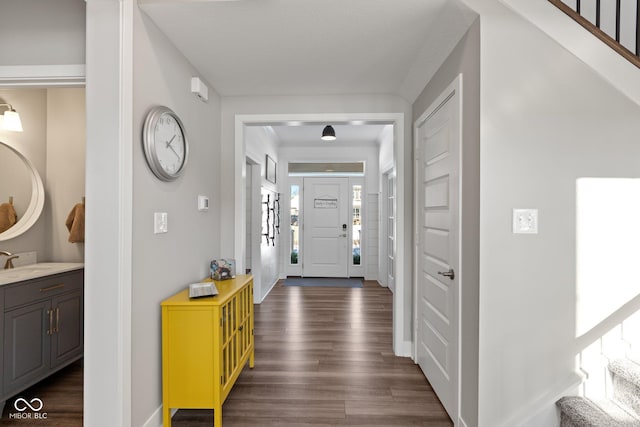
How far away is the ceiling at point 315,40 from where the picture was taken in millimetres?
1894

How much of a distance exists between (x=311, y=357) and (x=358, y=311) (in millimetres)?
1585

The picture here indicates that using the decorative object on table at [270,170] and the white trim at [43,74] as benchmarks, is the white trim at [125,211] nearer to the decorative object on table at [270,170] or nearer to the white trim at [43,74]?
the white trim at [43,74]

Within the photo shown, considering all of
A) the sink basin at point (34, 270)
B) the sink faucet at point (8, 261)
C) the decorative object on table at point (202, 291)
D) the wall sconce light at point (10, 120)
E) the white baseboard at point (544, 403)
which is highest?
the wall sconce light at point (10, 120)

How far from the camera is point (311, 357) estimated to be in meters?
3.10

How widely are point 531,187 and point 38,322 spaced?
321 cm

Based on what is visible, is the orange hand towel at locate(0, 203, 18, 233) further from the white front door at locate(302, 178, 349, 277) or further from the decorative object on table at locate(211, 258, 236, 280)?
the white front door at locate(302, 178, 349, 277)

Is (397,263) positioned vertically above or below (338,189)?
below

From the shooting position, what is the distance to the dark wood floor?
2189mm

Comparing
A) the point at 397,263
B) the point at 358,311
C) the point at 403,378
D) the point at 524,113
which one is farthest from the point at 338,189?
the point at 524,113

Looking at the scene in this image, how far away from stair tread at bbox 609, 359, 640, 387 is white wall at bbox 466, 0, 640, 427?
150mm

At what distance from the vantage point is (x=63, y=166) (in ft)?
10.1

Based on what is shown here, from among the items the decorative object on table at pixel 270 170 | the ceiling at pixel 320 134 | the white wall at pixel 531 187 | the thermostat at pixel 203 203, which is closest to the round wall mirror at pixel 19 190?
the thermostat at pixel 203 203

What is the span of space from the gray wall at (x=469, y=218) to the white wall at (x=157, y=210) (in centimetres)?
175

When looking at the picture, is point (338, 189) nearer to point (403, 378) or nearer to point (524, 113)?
point (403, 378)
